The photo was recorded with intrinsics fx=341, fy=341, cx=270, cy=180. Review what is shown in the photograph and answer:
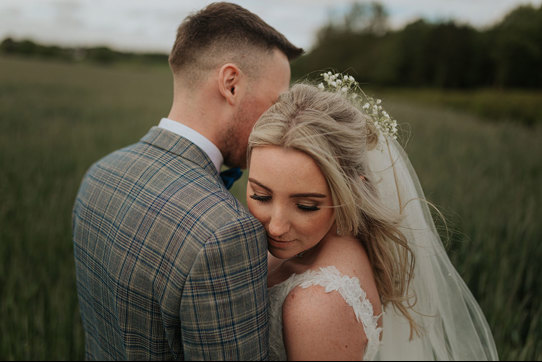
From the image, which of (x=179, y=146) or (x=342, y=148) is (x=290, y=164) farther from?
(x=179, y=146)

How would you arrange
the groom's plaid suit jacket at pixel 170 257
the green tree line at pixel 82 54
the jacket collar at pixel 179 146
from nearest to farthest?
1. the groom's plaid suit jacket at pixel 170 257
2. the jacket collar at pixel 179 146
3. the green tree line at pixel 82 54

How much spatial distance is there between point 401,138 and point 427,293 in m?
0.95

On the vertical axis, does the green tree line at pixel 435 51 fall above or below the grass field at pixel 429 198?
above

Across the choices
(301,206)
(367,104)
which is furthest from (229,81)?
(301,206)

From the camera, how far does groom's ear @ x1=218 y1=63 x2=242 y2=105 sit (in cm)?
175

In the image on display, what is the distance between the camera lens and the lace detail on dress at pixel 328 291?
4.16 feet

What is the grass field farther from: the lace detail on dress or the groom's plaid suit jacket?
the groom's plaid suit jacket

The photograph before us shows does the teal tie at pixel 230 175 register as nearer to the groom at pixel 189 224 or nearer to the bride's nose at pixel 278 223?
the groom at pixel 189 224

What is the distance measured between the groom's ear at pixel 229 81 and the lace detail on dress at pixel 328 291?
96 centimetres

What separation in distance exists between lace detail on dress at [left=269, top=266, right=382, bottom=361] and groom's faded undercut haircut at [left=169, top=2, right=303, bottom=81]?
43.7 inches

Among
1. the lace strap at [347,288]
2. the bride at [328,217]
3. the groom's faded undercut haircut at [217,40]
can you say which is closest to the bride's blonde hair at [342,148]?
the bride at [328,217]

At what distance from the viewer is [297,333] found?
3.78 ft

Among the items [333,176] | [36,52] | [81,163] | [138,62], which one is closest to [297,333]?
[333,176]

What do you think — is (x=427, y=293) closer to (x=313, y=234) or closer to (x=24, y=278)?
(x=313, y=234)
